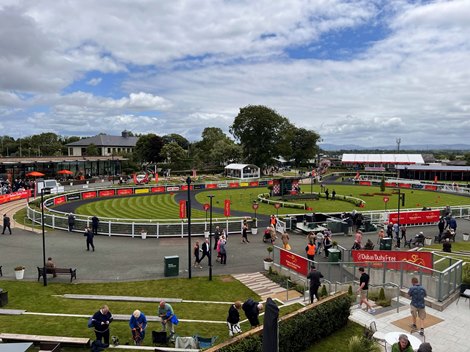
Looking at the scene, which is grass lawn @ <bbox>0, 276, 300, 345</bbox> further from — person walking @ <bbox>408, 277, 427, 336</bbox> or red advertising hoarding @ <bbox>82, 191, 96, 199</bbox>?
red advertising hoarding @ <bbox>82, 191, 96, 199</bbox>

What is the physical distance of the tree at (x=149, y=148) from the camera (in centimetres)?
10088

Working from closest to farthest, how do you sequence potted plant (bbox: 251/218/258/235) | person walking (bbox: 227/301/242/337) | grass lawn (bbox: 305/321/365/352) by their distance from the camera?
person walking (bbox: 227/301/242/337) → grass lawn (bbox: 305/321/365/352) → potted plant (bbox: 251/218/258/235)

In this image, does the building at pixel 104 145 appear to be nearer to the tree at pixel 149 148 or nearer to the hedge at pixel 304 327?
the tree at pixel 149 148

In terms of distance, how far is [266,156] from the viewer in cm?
9069

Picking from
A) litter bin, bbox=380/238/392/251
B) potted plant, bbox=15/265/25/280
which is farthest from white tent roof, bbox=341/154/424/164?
potted plant, bbox=15/265/25/280

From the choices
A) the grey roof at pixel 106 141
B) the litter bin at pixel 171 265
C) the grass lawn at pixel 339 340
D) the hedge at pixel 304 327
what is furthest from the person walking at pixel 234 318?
the grey roof at pixel 106 141

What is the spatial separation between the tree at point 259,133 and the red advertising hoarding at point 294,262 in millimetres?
72986

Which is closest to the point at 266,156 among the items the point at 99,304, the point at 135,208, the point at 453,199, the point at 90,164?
the point at 90,164

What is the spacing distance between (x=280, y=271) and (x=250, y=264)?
2.29m

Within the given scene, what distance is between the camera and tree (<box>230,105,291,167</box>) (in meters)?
90.1

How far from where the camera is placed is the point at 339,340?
35.4 ft

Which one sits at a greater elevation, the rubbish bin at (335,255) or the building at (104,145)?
the building at (104,145)

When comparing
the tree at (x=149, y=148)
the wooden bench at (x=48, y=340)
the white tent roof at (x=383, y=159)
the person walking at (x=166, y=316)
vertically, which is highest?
the tree at (x=149, y=148)

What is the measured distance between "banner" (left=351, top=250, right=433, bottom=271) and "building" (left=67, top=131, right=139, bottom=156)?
282 feet
